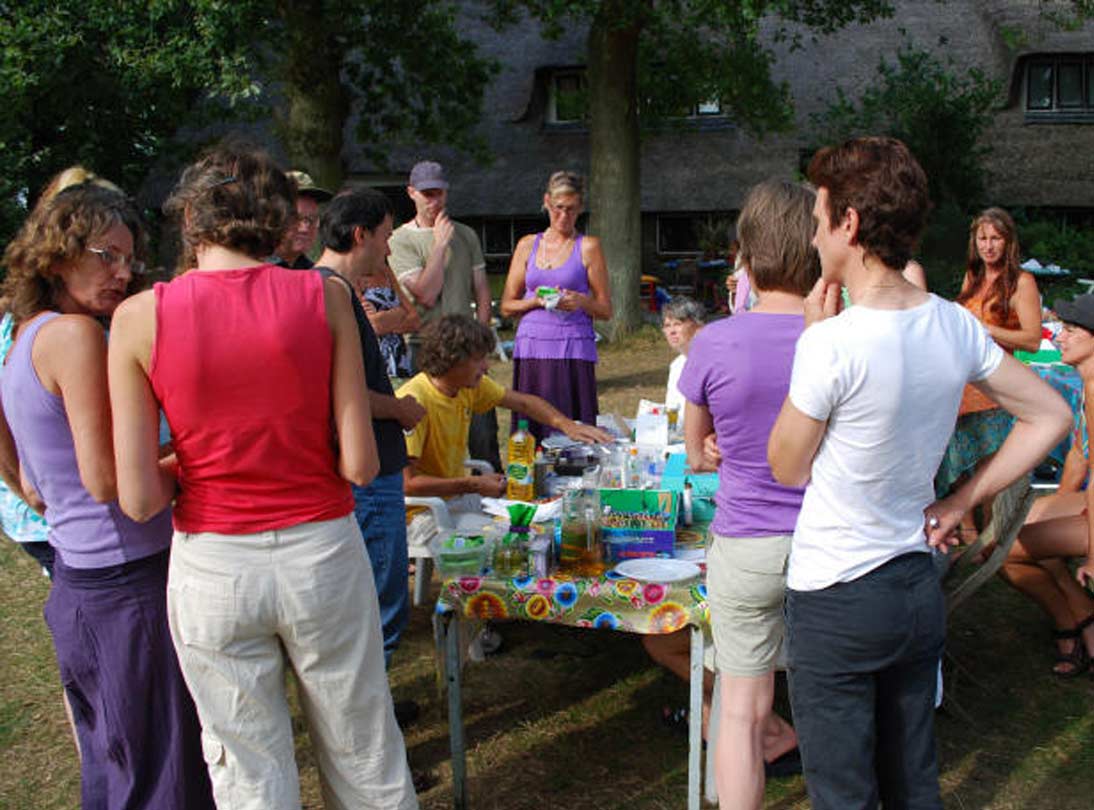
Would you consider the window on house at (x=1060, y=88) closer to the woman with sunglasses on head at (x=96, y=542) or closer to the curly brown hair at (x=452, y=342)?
the curly brown hair at (x=452, y=342)

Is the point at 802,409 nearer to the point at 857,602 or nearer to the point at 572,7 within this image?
the point at 857,602

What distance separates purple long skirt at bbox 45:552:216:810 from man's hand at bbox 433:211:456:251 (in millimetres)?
3274

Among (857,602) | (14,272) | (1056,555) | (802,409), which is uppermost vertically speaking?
(14,272)

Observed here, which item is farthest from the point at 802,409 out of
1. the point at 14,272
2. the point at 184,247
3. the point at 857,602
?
the point at 14,272

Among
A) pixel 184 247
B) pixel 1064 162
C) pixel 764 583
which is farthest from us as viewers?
pixel 1064 162

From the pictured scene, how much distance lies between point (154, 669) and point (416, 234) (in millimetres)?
3535

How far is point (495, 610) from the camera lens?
301cm

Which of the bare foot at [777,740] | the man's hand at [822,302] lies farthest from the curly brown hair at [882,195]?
the bare foot at [777,740]

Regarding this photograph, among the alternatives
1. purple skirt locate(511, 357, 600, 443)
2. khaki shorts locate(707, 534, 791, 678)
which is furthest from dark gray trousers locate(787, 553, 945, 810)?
purple skirt locate(511, 357, 600, 443)

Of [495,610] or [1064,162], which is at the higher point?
[1064,162]

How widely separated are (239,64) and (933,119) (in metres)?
11.8

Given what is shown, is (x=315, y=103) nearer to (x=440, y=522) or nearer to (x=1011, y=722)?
(x=440, y=522)

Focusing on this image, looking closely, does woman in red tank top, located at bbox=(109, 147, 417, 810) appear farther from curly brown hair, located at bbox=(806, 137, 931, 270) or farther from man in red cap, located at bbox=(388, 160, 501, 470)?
man in red cap, located at bbox=(388, 160, 501, 470)

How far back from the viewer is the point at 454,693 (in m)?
3.05
